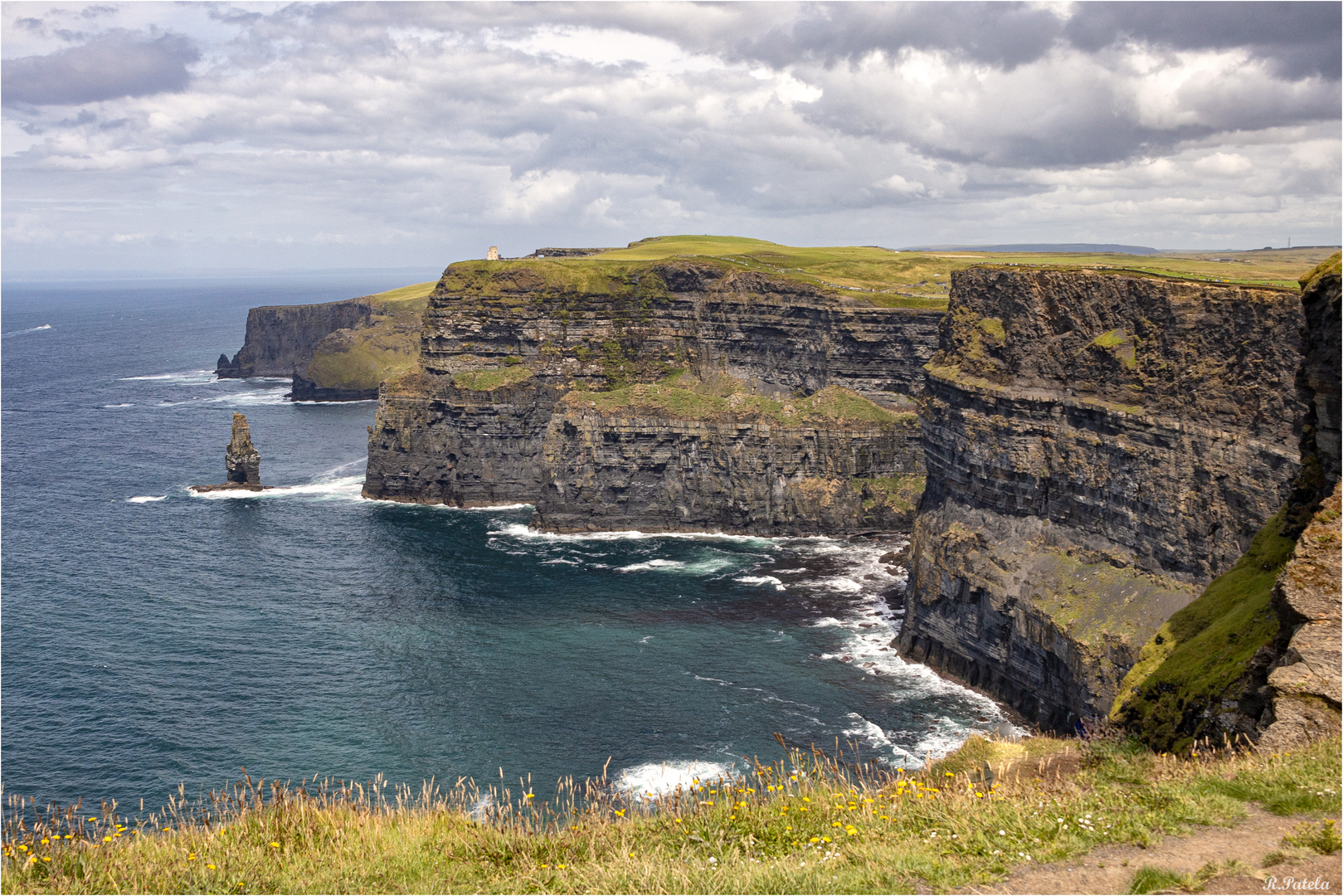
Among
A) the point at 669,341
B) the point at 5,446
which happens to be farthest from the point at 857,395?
the point at 5,446

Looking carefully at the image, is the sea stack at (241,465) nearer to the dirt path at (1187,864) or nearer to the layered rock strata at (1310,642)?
the layered rock strata at (1310,642)

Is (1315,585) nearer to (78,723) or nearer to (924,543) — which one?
(924,543)

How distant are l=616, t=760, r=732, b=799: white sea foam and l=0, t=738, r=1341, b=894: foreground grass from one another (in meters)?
34.8

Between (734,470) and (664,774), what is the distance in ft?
208

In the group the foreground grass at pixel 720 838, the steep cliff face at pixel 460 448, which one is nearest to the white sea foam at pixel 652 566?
the steep cliff face at pixel 460 448

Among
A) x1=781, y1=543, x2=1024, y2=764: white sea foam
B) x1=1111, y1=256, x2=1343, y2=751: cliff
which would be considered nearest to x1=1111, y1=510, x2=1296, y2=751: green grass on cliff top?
x1=1111, y1=256, x2=1343, y2=751: cliff

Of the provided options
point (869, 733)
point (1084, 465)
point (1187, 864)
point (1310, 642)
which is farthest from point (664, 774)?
point (1187, 864)

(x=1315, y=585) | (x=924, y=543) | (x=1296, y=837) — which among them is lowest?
(x=924, y=543)

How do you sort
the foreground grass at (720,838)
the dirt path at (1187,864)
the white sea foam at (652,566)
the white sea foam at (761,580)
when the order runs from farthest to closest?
the white sea foam at (652,566) < the white sea foam at (761,580) < the foreground grass at (720,838) < the dirt path at (1187,864)

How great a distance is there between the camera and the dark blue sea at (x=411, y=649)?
6097 cm

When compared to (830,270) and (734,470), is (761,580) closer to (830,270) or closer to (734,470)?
(734,470)

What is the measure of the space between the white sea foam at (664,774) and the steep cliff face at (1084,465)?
21.7 metres

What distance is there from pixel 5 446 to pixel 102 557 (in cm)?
7524

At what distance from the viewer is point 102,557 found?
101562 mm
